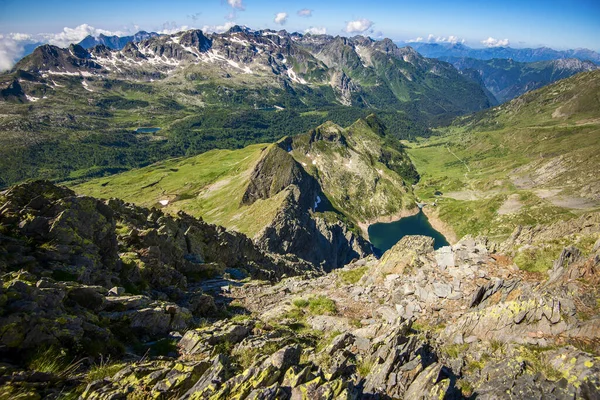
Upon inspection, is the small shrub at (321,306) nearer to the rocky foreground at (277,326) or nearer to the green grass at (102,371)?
the rocky foreground at (277,326)

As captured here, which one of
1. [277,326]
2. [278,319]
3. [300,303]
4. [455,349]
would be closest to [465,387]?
[455,349]

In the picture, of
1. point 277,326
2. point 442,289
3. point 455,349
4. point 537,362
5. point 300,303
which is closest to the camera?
point 537,362

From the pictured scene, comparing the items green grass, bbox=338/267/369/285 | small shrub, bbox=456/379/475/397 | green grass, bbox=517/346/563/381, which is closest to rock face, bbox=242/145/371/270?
green grass, bbox=338/267/369/285

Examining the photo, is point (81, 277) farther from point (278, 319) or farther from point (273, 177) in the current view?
point (273, 177)

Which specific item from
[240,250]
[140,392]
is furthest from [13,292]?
[240,250]

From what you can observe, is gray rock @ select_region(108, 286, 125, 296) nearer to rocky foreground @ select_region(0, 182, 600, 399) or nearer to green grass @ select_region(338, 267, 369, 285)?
rocky foreground @ select_region(0, 182, 600, 399)

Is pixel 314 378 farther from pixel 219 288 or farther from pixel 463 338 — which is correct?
pixel 219 288

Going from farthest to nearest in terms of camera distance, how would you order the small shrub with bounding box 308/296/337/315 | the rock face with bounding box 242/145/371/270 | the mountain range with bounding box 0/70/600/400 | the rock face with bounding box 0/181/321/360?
the rock face with bounding box 242/145/371/270, the small shrub with bounding box 308/296/337/315, the rock face with bounding box 0/181/321/360, the mountain range with bounding box 0/70/600/400

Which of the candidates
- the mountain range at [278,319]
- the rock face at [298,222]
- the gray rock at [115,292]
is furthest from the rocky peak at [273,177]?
the gray rock at [115,292]

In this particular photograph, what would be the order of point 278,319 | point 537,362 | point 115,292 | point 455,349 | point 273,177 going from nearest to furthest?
point 537,362 < point 455,349 < point 115,292 < point 278,319 < point 273,177
